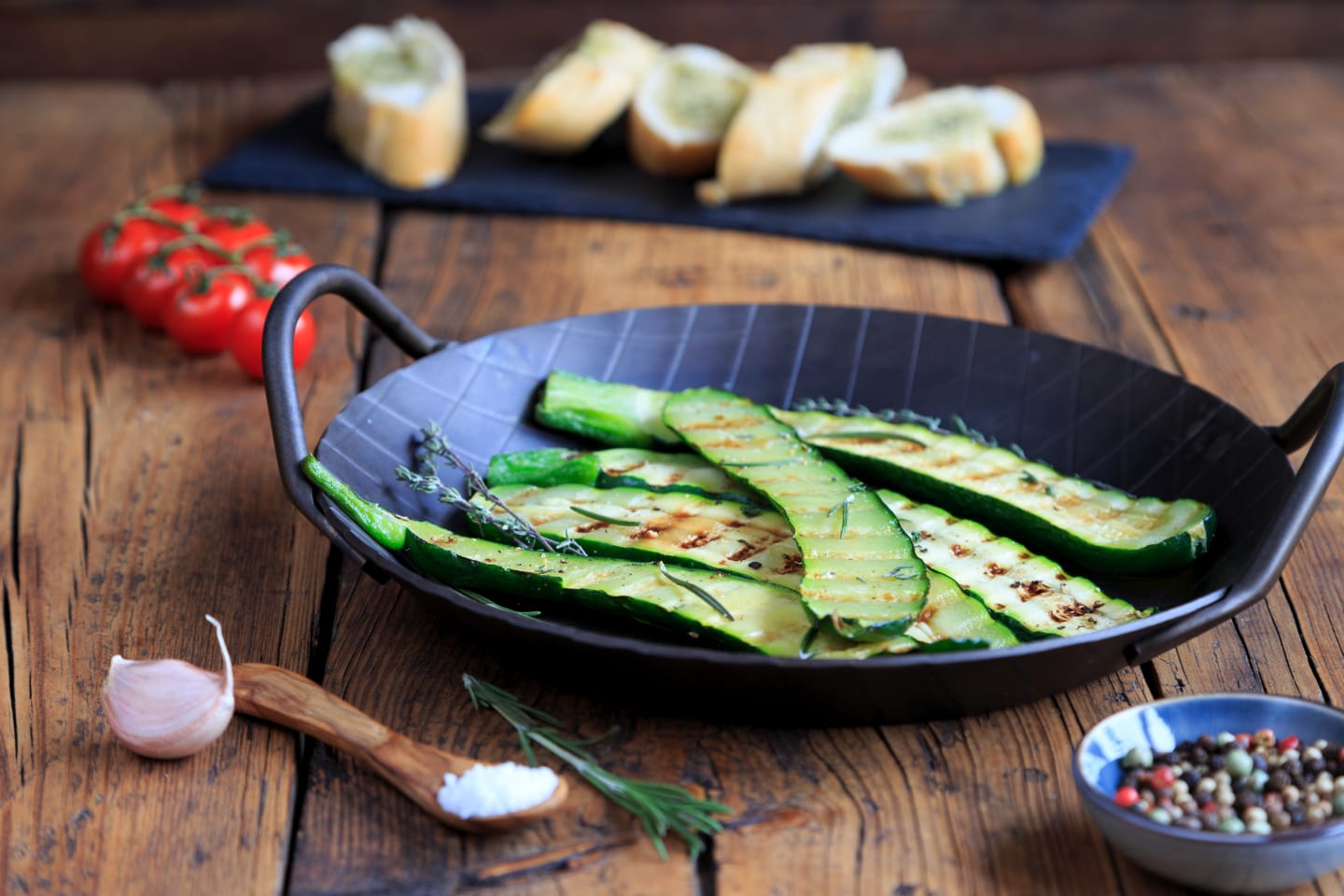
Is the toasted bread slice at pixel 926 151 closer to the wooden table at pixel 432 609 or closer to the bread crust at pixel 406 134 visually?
the wooden table at pixel 432 609

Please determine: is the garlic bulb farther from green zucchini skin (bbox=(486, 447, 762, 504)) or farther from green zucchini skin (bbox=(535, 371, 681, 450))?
green zucchini skin (bbox=(535, 371, 681, 450))

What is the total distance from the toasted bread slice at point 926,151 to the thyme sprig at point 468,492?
155cm

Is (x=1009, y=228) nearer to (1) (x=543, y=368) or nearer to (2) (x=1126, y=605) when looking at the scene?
(1) (x=543, y=368)

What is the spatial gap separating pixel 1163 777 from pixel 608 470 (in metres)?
0.87

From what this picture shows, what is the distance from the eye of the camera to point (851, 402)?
2.21 meters

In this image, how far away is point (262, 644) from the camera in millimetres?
1786

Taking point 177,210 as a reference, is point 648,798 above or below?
above

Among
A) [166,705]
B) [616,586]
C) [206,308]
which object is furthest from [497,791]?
[206,308]

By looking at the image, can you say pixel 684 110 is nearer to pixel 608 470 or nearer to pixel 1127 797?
pixel 608 470

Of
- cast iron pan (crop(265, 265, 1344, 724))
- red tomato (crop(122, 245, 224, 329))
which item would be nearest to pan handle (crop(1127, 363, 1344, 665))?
cast iron pan (crop(265, 265, 1344, 724))

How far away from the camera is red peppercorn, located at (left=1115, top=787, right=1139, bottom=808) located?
1.32 metres

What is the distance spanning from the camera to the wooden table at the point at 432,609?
1405mm

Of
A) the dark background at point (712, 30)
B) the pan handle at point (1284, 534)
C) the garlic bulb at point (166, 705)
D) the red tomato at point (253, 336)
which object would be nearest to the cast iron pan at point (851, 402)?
the pan handle at point (1284, 534)

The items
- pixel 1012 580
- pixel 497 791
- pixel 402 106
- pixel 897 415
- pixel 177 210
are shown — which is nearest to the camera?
pixel 497 791
